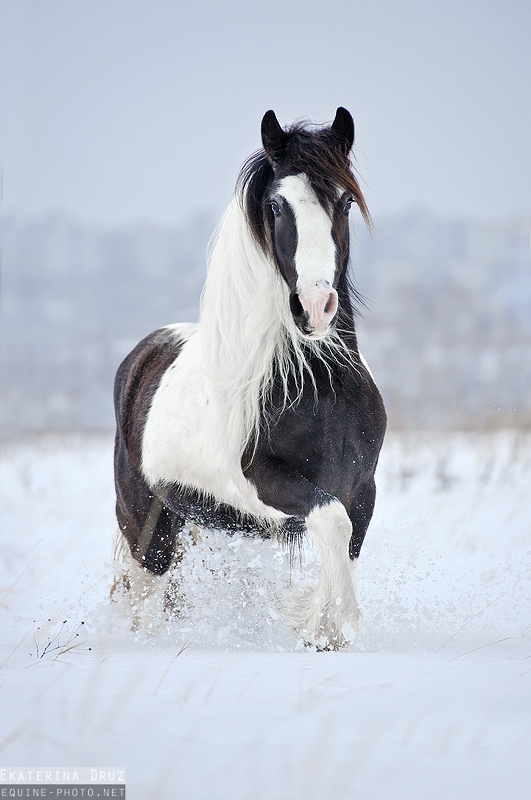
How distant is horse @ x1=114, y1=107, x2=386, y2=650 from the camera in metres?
2.49

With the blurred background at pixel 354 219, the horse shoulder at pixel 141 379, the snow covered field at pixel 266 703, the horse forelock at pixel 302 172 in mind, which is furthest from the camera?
the blurred background at pixel 354 219

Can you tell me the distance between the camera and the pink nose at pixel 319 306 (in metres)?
2.36

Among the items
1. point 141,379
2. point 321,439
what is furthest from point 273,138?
point 141,379

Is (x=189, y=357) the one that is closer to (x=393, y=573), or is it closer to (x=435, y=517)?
(x=393, y=573)

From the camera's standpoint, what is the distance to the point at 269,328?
2.83 meters

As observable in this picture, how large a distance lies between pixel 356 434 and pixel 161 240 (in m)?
93.8

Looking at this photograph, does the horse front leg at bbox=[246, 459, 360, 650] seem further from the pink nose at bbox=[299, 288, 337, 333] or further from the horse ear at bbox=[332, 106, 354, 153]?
the horse ear at bbox=[332, 106, 354, 153]

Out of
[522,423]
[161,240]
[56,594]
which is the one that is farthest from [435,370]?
[161,240]

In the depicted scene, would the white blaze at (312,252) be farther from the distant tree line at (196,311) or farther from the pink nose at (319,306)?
the distant tree line at (196,311)

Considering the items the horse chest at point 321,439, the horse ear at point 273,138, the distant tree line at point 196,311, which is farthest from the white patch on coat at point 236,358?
the distant tree line at point 196,311

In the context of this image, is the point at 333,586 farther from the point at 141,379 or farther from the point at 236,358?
the point at 141,379

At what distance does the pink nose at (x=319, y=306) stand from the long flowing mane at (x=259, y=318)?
0.36 m

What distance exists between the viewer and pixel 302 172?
2.64m

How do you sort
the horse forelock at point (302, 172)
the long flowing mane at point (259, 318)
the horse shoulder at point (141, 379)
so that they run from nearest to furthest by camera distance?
the horse forelock at point (302, 172), the long flowing mane at point (259, 318), the horse shoulder at point (141, 379)
